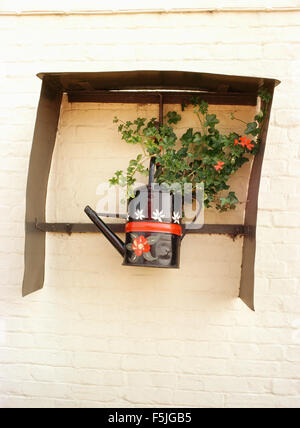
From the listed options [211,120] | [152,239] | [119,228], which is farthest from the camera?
[119,228]

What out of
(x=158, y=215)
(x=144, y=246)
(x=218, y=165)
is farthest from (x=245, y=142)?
(x=144, y=246)

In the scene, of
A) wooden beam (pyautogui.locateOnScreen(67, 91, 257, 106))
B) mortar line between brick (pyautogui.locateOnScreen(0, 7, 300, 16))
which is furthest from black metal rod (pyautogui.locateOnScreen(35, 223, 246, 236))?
mortar line between brick (pyautogui.locateOnScreen(0, 7, 300, 16))

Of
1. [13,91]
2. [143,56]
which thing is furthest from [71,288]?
[143,56]

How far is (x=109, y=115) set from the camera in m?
1.58

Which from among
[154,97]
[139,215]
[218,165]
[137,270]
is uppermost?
[154,97]

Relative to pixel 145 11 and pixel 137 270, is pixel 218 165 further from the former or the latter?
pixel 145 11

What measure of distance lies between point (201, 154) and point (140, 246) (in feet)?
1.36

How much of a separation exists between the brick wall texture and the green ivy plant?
0.33 ft

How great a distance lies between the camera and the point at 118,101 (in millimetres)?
1576

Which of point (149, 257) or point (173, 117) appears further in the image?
point (173, 117)

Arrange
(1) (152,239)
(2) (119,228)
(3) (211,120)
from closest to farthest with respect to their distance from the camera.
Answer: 1. (1) (152,239)
2. (3) (211,120)
3. (2) (119,228)

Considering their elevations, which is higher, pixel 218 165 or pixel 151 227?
pixel 218 165

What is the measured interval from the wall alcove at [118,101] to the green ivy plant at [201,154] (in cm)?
6

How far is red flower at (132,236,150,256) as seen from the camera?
4.31ft
